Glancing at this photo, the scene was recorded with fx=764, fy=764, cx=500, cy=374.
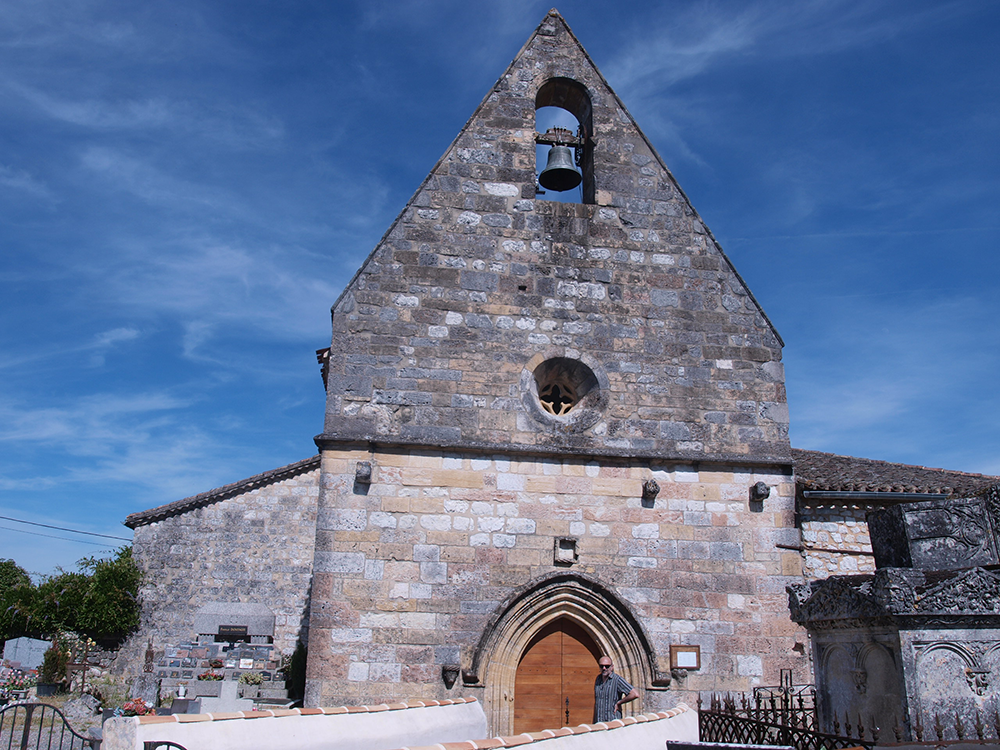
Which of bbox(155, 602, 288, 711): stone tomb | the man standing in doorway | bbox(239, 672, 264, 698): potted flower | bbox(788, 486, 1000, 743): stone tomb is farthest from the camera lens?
bbox(239, 672, 264, 698): potted flower

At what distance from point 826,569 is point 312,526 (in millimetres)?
10580

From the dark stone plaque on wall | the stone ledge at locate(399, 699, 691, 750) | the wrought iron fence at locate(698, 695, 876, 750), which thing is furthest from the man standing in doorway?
the dark stone plaque on wall

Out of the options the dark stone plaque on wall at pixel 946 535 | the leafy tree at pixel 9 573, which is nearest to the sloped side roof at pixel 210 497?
the dark stone plaque on wall at pixel 946 535

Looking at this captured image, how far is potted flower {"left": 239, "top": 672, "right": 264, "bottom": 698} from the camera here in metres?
10.6

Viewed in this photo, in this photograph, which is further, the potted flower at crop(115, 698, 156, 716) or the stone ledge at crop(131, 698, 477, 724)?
the potted flower at crop(115, 698, 156, 716)

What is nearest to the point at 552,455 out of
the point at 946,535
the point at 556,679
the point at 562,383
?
the point at 562,383

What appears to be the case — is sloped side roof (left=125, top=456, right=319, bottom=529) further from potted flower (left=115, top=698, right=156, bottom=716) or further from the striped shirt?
the striped shirt

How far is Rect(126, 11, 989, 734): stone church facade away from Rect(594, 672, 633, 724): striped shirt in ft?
5.76

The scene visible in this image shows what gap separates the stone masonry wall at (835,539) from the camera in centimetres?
902

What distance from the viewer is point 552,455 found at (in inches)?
338

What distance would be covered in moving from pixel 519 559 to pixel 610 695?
2170 mm

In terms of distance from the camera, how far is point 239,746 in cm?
500

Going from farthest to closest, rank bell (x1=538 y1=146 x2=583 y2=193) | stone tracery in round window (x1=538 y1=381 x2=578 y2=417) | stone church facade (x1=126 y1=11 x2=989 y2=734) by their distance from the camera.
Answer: bell (x1=538 y1=146 x2=583 y2=193)
stone tracery in round window (x1=538 y1=381 x2=578 y2=417)
stone church facade (x1=126 y1=11 x2=989 y2=734)

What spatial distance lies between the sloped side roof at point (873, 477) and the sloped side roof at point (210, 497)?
32.7ft
